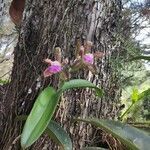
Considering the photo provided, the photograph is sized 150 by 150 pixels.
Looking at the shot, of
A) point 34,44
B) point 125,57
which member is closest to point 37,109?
point 34,44

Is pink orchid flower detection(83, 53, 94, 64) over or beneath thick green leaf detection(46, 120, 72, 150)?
over

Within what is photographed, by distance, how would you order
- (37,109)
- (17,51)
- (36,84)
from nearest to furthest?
(37,109), (36,84), (17,51)

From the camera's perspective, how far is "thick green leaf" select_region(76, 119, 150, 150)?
1.08m

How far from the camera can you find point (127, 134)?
3.73 feet

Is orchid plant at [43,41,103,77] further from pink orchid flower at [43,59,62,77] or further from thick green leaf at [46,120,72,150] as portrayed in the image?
thick green leaf at [46,120,72,150]

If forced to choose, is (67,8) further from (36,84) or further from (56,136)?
(56,136)

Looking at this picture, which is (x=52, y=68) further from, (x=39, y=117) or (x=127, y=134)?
(x=127, y=134)

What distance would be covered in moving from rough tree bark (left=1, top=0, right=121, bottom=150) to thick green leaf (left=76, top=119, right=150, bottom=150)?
0.12 m

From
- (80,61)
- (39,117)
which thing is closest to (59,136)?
(39,117)

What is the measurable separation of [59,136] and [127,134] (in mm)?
205

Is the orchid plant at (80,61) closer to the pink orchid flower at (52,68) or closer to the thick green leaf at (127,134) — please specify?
the pink orchid flower at (52,68)

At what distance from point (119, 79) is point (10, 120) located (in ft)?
1.51

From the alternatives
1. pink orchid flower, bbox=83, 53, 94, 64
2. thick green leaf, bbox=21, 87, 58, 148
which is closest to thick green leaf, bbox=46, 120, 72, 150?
thick green leaf, bbox=21, 87, 58, 148

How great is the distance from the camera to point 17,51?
138 centimetres
